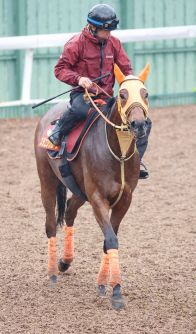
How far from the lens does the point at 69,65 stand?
7.60 meters

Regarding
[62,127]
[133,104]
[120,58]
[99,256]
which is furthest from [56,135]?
[99,256]

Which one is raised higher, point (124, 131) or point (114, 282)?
point (124, 131)

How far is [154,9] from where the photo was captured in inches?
734

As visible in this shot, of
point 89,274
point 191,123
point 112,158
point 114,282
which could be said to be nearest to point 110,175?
point 112,158

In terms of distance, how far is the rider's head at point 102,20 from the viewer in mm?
7254

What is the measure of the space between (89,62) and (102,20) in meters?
0.42

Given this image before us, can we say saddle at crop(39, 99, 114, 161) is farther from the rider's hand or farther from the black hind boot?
the rider's hand

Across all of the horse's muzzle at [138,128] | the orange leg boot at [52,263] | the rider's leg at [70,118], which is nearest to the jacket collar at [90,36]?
the rider's leg at [70,118]

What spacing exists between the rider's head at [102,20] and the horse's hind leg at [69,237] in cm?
172

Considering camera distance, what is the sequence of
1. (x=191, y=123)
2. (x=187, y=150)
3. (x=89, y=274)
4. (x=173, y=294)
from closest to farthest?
1. (x=173, y=294)
2. (x=89, y=274)
3. (x=187, y=150)
4. (x=191, y=123)

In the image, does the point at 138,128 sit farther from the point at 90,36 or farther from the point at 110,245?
the point at 90,36

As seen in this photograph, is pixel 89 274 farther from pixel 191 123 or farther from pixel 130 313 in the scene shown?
pixel 191 123

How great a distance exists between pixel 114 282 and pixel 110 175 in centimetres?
83

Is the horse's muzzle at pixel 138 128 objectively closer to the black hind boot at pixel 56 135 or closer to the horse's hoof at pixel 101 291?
the black hind boot at pixel 56 135
